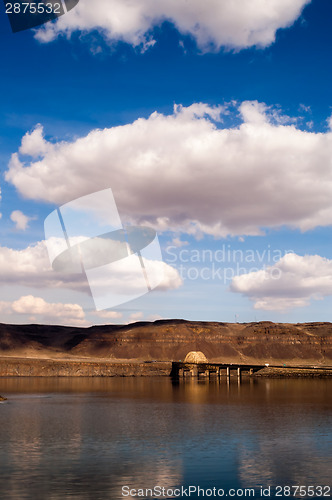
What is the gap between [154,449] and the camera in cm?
5138

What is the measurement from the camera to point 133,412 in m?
86.8

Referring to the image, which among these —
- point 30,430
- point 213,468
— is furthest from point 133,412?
point 213,468

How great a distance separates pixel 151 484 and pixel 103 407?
60.6m

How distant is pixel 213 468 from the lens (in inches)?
1688

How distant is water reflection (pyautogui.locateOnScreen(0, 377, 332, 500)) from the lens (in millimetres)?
38188

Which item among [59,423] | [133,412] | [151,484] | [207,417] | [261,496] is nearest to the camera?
[261,496]

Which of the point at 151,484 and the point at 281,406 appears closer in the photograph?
the point at 151,484

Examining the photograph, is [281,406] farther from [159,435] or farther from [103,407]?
[159,435]

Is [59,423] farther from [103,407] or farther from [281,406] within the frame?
[281,406]

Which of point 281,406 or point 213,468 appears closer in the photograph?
point 213,468

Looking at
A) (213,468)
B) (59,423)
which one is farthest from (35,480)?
(59,423)

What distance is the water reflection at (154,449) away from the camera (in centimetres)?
3819

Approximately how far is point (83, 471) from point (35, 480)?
422 centimetres

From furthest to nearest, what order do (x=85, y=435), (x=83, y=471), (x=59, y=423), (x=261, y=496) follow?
(x=59, y=423), (x=85, y=435), (x=83, y=471), (x=261, y=496)
